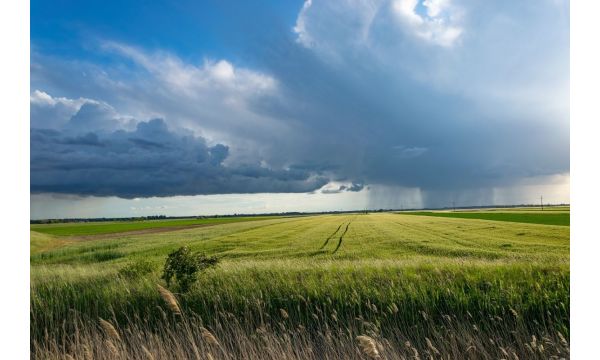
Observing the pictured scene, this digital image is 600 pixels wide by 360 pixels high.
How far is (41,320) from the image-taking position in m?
6.15

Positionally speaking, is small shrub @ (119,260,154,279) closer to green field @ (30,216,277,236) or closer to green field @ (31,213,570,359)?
green field @ (31,213,570,359)

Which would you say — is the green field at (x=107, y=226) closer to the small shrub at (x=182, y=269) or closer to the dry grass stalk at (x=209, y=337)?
the small shrub at (x=182, y=269)

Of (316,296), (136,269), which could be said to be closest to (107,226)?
(136,269)

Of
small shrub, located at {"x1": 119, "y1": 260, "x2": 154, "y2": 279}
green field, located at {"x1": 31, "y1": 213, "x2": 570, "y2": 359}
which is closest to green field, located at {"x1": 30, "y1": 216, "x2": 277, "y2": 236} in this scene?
green field, located at {"x1": 31, "y1": 213, "x2": 570, "y2": 359}

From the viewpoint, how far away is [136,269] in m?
6.55

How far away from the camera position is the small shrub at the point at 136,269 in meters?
6.47

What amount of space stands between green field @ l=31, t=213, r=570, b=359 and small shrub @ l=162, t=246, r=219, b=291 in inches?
7.6

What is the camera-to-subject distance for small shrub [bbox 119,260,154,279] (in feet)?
21.2

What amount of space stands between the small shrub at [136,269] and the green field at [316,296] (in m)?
0.13

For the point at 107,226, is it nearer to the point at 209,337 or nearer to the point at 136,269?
the point at 136,269
